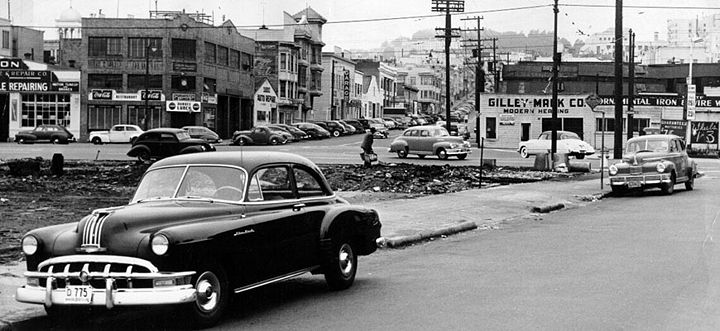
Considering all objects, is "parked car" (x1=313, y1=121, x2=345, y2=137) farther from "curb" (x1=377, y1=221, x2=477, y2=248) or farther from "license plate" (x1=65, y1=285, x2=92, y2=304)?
"license plate" (x1=65, y1=285, x2=92, y2=304)

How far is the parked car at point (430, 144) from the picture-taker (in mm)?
45781

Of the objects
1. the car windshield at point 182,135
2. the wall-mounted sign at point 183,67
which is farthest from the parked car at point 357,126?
the car windshield at point 182,135

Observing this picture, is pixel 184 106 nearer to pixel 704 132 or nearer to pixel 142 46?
A: pixel 142 46

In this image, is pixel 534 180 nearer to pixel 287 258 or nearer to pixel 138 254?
pixel 287 258

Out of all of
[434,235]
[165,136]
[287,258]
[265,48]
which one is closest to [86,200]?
[434,235]

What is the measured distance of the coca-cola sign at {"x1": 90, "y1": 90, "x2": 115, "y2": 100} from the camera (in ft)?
242

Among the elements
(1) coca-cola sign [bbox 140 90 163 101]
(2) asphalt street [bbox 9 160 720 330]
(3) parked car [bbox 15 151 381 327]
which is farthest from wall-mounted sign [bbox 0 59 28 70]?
(3) parked car [bbox 15 151 381 327]

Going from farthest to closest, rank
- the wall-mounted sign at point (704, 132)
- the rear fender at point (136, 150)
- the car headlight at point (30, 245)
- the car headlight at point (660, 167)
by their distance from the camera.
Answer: the wall-mounted sign at point (704, 132)
the rear fender at point (136, 150)
the car headlight at point (660, 167)
the car headlight at point (30, 245)

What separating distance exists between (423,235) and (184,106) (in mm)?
60706

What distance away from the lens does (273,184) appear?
9.41 meters

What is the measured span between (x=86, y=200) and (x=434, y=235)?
965 centimetres

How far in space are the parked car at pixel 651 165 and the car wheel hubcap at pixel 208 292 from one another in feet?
67.5

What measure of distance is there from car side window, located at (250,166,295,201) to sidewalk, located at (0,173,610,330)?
244 centimetres

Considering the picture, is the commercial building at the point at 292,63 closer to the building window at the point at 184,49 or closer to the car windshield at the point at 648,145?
the building window at the point at 184,49
